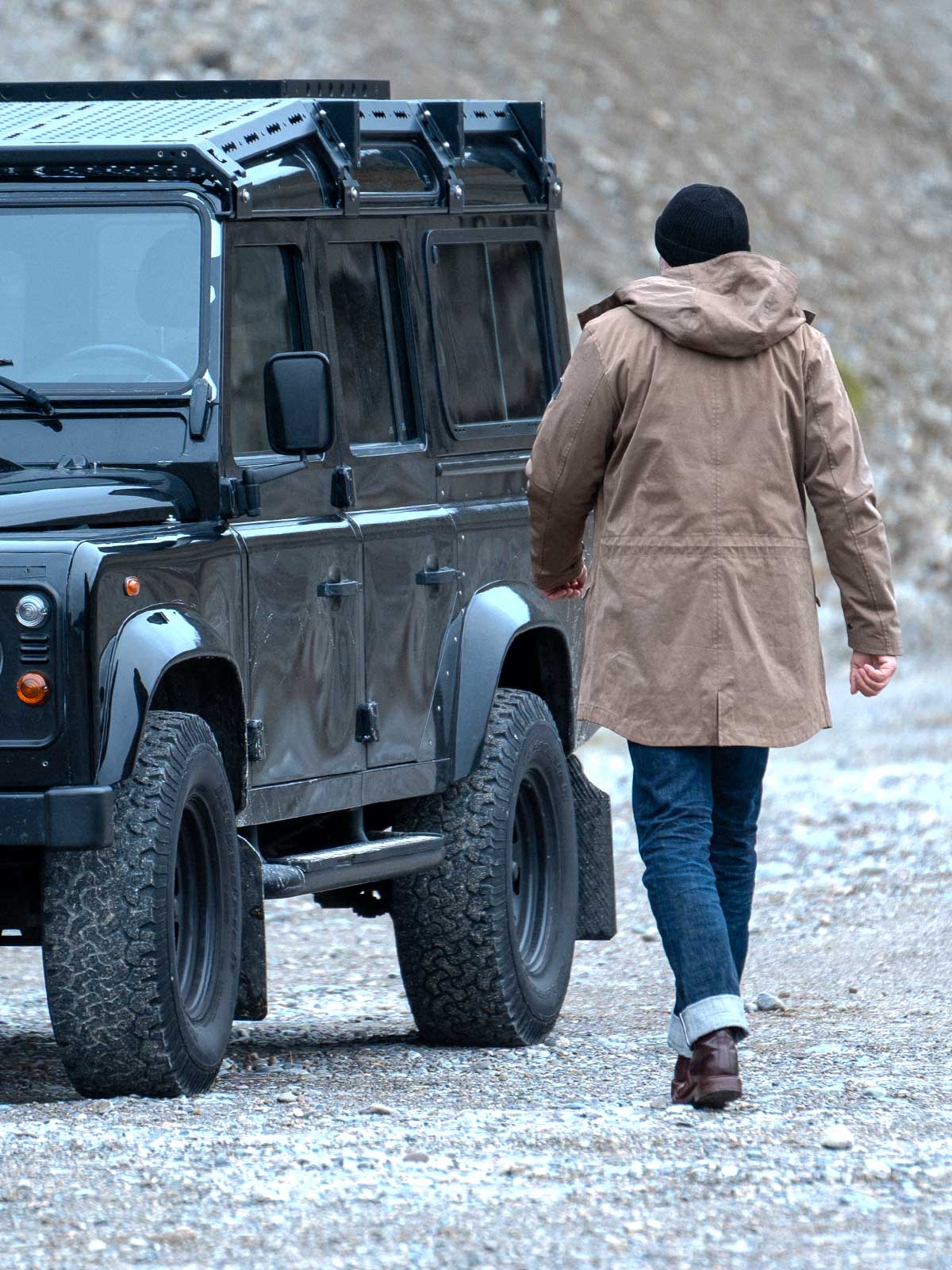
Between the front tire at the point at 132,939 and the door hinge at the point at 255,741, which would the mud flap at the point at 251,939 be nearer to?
the door hinge at the point at 255,741

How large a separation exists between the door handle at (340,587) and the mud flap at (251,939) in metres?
0.66

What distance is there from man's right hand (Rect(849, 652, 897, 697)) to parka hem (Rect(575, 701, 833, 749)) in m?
0.15

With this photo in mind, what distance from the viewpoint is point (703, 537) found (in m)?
5.55

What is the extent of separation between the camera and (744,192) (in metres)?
33.0

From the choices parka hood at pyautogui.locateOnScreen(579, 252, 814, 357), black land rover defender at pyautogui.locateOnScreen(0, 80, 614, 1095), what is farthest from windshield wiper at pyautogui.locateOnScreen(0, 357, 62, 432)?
parka hood at pyautogui.locateOnScreen(579, 252, 814, 357)

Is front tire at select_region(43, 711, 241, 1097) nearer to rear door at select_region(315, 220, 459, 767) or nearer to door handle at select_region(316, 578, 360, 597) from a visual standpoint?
door handle at select_region(316, 578, 360, 597)

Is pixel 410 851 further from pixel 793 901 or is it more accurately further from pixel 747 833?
pixel 793 901

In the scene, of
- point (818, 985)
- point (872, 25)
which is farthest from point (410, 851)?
point (872, 25)

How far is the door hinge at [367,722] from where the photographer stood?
21.4ft

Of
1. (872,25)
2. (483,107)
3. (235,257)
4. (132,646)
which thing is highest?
(872,25)

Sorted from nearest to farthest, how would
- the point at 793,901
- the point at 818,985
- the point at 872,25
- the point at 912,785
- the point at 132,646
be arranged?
the point at 132,646, the point at 818,985, the point at 793,901, the point at 912,785, the point at 872,25

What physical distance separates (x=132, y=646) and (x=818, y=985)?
11.7 feet

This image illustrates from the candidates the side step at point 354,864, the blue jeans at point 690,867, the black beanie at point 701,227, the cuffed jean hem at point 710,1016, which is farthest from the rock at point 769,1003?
the black beanie at point 701,227

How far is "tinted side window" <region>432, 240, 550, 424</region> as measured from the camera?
7.17 meters
